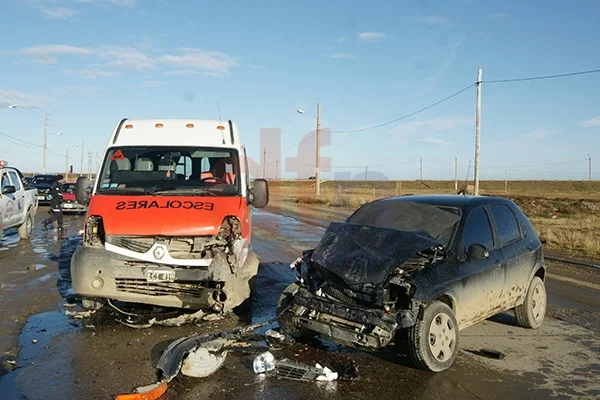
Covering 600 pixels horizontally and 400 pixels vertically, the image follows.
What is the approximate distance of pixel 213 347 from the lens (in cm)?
539

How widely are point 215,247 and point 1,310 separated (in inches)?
120

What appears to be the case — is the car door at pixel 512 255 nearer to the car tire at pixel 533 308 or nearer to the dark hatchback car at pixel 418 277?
the dark hatchback car at pixel 418 277

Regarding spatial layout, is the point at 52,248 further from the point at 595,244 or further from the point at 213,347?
the point at 595,244

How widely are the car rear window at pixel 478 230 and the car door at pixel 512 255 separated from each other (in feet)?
0.64

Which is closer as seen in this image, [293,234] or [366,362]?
[366,362]

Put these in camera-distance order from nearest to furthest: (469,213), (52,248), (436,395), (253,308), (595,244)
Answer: (436,395) → (469,213) → (253,308) → (52,248) → (595,244)

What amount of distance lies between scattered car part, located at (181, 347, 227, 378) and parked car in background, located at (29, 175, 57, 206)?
81.8ft

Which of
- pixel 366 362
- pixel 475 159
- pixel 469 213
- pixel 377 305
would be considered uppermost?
pixel 475 159

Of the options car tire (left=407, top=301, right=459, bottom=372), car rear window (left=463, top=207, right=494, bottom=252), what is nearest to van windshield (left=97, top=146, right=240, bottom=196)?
car rear window (left=463, top=207, right=494, bottom=252)

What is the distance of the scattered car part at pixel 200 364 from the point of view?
4.96m

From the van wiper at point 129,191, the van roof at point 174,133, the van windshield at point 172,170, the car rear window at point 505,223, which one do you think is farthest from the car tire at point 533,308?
the van wiper at point 129,191

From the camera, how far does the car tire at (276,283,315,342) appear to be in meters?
5.69

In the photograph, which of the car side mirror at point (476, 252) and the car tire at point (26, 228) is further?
the car tire at point (26, 228)

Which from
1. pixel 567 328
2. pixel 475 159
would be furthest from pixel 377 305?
pixel 475 159
